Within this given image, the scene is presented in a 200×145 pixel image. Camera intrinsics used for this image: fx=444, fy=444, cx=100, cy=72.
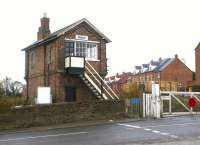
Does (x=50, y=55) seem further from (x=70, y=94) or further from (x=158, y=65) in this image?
(x=158, y=65)

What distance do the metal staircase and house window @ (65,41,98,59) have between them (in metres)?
1.11

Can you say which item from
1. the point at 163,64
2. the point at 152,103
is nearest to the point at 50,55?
the point at 152,103

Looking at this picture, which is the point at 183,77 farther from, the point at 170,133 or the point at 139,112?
the point at 170,133

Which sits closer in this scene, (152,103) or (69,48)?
(152,103)

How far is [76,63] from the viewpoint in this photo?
112ft

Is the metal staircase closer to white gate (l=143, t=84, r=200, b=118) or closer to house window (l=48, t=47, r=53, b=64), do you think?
house window (l=48, t=47, r=53, b=64)

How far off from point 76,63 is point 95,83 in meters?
2.32

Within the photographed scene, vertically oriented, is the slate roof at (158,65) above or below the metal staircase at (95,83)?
above

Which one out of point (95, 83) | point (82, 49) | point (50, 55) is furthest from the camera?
point (50, 55)

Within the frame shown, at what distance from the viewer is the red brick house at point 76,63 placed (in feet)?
113

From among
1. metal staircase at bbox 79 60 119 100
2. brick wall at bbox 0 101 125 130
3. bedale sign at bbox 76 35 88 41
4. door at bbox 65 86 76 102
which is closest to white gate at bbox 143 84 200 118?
brick wall at bbox 0 101 125 130

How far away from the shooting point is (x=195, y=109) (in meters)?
29.5

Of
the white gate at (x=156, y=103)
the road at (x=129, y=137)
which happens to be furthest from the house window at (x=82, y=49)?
the road at (x=129, y=137)

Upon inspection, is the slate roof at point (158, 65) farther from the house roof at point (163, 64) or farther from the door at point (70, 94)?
the door at point (70, 94)
